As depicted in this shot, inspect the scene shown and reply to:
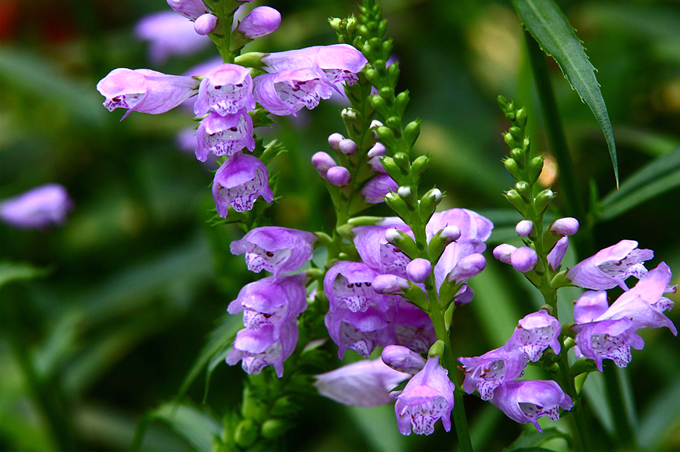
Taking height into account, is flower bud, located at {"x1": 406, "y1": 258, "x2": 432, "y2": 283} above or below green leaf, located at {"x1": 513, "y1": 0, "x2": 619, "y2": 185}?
below

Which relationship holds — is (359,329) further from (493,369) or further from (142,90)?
(142,90)

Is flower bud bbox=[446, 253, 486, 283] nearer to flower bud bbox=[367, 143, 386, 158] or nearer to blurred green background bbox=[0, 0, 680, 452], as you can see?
flower bud bbox=[367, 143, 386, 158]

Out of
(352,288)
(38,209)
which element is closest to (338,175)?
(352,288)

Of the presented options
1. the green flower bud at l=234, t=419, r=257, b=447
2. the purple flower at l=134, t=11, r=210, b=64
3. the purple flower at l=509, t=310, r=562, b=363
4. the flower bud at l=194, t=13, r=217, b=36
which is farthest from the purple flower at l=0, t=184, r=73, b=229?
the purple flower at l=509, t=310, r=562, b=363

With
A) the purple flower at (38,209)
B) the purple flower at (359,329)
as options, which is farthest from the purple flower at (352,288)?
the purple flower at (38,209)

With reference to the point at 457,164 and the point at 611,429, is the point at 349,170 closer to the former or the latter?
the point at 611,429

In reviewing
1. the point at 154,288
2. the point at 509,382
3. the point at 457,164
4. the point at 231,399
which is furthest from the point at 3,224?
the point at 509,382

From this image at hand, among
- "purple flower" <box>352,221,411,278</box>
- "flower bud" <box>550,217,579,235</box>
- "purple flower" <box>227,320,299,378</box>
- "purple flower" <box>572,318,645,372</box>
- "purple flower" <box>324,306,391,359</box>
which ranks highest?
"flower bud" <box>550,217,579,235</box>
